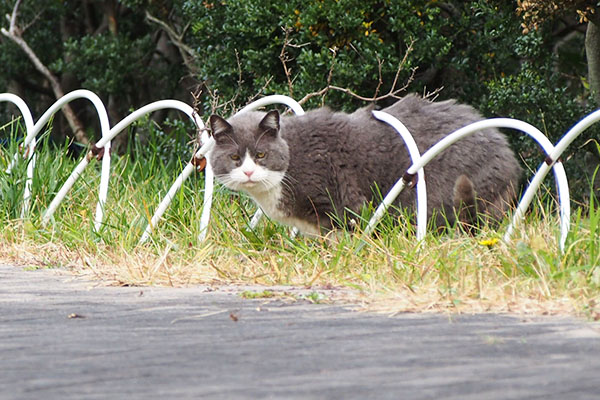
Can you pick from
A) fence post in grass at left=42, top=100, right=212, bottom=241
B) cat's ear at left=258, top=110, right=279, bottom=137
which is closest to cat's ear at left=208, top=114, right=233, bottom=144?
cat's ear at left=258, top=110, right=279, bottom=137

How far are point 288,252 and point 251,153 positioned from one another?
2.51 ft

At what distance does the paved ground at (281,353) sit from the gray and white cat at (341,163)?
1764mm

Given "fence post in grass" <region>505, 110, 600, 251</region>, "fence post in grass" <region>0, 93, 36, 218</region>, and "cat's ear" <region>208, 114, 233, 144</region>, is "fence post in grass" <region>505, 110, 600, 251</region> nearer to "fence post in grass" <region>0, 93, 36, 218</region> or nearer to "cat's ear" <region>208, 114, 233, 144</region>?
"cat's ear" <region>208, 114, 233, 144</region>

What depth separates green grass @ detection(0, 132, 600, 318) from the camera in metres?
3.66

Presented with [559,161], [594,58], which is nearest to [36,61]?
[594,58]

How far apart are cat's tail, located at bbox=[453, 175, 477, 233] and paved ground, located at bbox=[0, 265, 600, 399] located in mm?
1515

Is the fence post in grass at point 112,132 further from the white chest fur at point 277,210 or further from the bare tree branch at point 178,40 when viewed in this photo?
the bare tree branch at point 178,40

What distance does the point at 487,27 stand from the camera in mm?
7379

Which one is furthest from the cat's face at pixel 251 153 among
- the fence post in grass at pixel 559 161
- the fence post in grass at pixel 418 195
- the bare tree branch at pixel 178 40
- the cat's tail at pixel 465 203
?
the bare tree branch at pixel 178 40

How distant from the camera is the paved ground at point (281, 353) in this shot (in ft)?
7.73

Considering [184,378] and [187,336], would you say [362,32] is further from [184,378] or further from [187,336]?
[184,378]


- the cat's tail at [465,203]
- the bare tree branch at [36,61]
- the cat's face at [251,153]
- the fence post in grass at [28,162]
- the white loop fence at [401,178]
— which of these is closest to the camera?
the white loop fence at [401,178]

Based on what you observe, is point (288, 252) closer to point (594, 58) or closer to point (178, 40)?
point (594, 58)

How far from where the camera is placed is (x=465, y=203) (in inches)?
196
